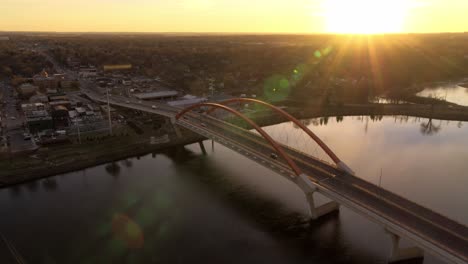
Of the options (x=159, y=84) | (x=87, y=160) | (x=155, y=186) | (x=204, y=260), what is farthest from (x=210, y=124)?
(x=159, y=84)

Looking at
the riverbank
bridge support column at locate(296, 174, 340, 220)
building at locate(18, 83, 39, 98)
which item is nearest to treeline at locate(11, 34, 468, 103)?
building at locate(18, 83, 39, 98)

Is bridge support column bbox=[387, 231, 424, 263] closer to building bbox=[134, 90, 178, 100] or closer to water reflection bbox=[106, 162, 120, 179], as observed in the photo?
water reflection bbox=[106, 162, 120, 179]

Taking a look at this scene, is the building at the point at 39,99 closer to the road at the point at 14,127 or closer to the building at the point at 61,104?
the road at the point at 14,127

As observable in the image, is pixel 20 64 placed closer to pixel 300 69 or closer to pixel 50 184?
pixel 50 184

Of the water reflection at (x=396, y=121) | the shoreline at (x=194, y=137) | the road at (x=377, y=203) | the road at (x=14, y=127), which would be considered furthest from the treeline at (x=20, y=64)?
the water reflection at (x=396, y=121)

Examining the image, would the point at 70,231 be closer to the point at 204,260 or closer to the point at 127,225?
the point at 127,225

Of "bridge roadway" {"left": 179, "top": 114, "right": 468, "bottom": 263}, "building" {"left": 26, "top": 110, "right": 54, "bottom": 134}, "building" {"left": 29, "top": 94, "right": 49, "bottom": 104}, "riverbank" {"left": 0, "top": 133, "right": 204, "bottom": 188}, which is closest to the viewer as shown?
"bridge roadway" {"left": 179, "top": 114, "right": 468, "bottom": 263}

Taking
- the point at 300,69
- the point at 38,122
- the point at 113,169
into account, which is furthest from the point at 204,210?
the point at 300,69
